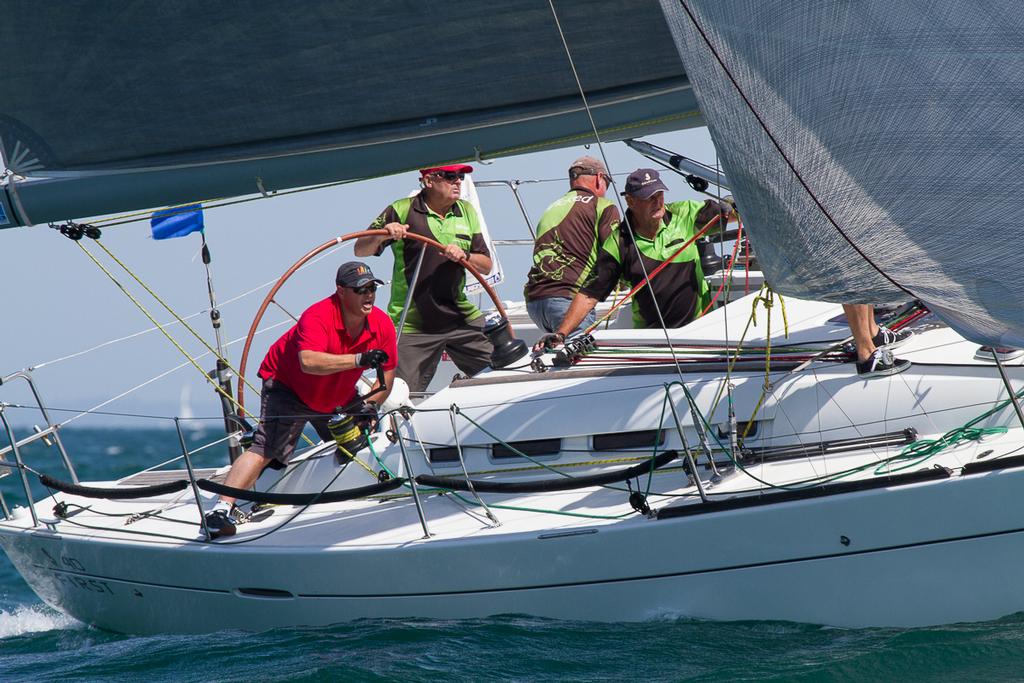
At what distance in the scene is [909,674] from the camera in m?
3.96

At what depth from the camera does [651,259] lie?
19.1 ft

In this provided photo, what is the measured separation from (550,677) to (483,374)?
1884 millimetres

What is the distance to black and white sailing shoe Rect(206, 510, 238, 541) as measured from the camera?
5277mm

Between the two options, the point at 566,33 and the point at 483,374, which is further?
the point at 483,374

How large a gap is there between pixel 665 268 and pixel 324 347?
1.78 metres

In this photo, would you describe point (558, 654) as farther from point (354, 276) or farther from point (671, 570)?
point (354, 276)

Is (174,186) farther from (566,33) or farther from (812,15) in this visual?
(812,15)

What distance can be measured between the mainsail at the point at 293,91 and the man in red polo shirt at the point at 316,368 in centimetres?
71

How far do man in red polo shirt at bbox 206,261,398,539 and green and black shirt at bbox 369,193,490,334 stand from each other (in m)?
1.02

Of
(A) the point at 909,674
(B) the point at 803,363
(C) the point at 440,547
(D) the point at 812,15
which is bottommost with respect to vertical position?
(A) the point at 909,674

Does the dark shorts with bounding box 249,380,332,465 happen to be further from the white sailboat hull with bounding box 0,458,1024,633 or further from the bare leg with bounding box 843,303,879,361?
the bare leg with bounding box 843,303,879,361

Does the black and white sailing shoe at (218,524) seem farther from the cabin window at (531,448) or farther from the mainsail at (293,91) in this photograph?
the mainsail at (293,91)

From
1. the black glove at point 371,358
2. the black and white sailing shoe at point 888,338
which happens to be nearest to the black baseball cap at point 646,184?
the black and white sailing shoe at point 888,338

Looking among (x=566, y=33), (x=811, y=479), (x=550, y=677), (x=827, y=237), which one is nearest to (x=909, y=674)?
(x=811, y=479)
